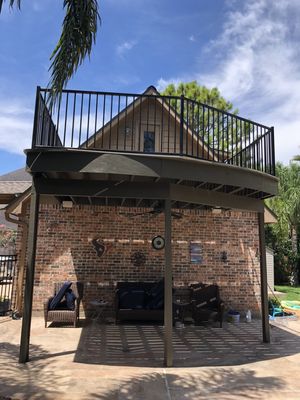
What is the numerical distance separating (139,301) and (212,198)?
3.37m

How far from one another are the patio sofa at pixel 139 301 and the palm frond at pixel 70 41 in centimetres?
491

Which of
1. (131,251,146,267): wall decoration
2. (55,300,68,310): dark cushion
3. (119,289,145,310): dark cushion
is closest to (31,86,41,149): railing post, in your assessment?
(55,300,68,310): dark cushion

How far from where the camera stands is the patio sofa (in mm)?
7992

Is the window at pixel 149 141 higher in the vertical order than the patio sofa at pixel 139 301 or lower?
higher

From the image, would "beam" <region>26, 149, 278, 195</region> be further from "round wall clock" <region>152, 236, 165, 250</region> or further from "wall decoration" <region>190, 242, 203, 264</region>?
"wall decoration" <region>190, 242, 203, 264</region>

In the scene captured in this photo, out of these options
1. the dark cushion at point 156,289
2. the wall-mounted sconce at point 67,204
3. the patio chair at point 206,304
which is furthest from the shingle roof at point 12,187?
the patio chair at point 206,304

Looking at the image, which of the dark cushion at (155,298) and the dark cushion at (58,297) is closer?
the dark cushion at (58,297)

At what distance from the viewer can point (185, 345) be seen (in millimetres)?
6652

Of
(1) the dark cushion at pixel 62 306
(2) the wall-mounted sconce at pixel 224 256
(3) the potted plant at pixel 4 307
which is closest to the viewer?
(1) the dark cushion at pixel 62 306

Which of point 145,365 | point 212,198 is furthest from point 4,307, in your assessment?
point 212,198

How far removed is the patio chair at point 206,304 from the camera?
829cm

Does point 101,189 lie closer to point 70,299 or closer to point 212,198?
point 212,198

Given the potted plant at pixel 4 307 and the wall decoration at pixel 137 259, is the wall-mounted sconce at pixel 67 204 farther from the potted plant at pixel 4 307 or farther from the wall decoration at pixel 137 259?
the potted plant at pixel 4 307

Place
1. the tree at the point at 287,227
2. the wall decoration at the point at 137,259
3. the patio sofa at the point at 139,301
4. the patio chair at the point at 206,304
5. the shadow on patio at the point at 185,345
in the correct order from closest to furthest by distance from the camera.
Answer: the shadow on patio at the point at 185,345 < the patio sofa at the point at 139,301 < the patio chair at the point at 206,304 < the wall decoration at the point at 137,259 < the tree at the point at 287,227
